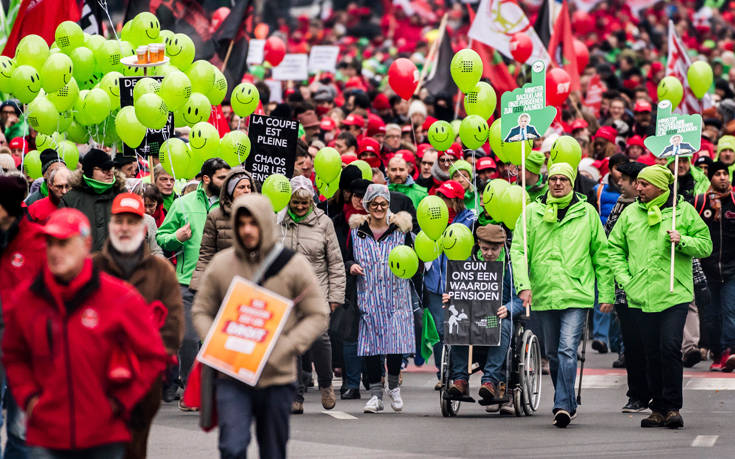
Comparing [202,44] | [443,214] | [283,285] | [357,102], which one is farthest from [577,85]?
[283,285]

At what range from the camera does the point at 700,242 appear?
1166 cm

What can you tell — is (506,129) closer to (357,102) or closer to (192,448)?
(192,448)

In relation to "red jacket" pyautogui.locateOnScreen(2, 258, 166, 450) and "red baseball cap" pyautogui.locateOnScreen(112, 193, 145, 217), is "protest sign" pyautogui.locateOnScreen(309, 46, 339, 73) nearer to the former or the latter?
"red baseball cap" pyautogui.locateOnScreen(112, 193, 145, 217)

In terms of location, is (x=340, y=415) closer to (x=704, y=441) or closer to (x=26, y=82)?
(x=704, y=441)

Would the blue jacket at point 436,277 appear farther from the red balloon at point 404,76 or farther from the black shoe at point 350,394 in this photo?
the red balloon at point 404,76

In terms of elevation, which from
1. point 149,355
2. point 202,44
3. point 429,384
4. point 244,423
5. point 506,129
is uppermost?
point 202,44

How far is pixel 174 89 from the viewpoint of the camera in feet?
44.3

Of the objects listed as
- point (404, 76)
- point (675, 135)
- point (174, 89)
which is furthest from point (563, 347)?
point (404, 76)

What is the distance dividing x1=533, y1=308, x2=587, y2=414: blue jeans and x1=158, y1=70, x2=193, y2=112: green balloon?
3.97m

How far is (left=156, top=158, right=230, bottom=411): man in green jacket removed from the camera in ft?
41.0

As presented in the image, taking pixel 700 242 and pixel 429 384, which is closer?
pixel 700 242

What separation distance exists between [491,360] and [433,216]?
1.35 m

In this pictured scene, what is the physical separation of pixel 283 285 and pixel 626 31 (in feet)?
88.5

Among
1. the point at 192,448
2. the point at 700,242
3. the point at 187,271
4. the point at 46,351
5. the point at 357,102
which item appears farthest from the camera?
the point at 357,102
